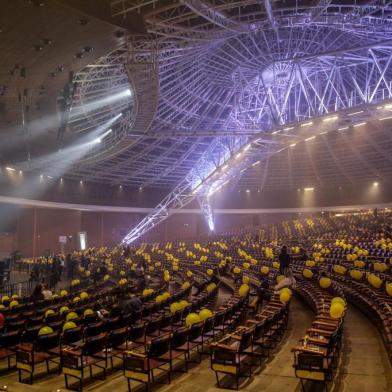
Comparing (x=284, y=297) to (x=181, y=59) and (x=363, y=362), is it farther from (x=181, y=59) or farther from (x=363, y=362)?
(x=181, y=59)

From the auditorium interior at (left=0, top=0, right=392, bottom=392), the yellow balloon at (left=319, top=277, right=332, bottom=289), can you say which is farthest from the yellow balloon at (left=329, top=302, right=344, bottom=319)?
the yellow balloon at (left=319, top=277, right=332, bottom=289)

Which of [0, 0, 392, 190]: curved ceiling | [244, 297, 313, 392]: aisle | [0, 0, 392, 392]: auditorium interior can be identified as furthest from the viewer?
[0, 0, 392, 190]: curved ceiling

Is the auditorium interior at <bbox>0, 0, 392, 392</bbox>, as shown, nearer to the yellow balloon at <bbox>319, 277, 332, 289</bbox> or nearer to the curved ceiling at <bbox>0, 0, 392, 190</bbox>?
the curved ceiling at <bbox>0, 0, 392, 190</bbox>

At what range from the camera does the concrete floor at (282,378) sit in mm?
8383

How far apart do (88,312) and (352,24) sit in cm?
1976

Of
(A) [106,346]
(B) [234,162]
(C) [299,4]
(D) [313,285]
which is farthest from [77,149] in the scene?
(A) [106,346]

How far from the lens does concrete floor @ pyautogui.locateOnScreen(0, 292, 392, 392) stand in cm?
838

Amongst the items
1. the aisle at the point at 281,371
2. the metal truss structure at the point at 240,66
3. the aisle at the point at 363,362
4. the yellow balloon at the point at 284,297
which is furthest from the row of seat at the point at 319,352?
the metal truss structure at the point at 240,66

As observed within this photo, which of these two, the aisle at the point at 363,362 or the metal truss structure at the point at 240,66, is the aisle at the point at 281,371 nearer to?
the aisle at the point at 363,362

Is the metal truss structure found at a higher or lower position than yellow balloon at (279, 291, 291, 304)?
higher

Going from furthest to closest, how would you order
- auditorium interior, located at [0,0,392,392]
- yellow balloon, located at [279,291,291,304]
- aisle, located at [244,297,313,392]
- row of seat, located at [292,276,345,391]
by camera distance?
yellow balloon, located at [279,291,291,304], auditorium interior, located at [0,0,392,392], aisle, located at [244,297,313,392], row of seat, located at [292,276,345,391]

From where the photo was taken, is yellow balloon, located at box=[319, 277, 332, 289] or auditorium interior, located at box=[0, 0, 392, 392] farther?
yellow balloon, located at box=[319, 277, 332, 289]

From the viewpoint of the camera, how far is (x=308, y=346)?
28.1ft

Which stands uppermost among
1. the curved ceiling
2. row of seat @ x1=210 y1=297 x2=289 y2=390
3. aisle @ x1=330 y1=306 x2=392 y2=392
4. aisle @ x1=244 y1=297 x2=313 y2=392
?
the curved ceiling
